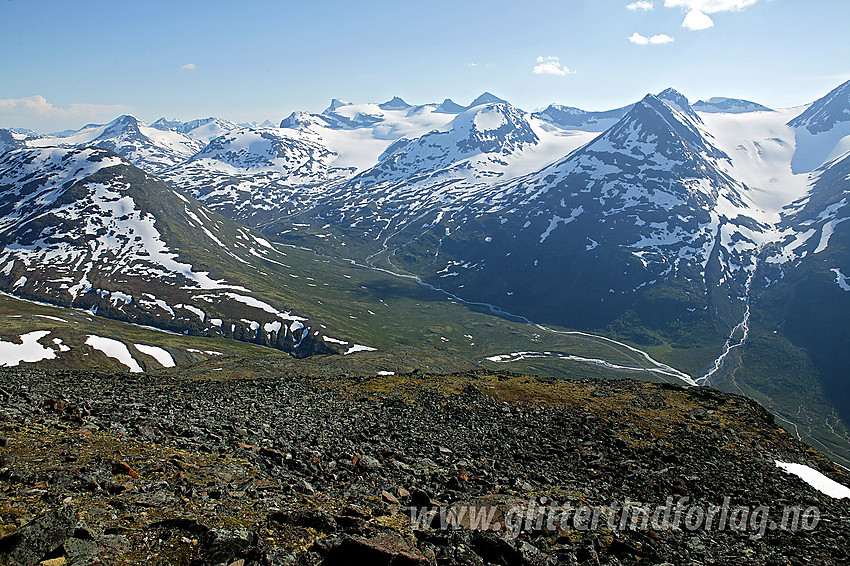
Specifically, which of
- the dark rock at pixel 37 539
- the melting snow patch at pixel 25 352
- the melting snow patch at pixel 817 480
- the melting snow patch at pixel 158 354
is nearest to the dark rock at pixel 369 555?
the dark rock at pixel 37 539

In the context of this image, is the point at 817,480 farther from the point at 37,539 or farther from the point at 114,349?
the point at 114,349

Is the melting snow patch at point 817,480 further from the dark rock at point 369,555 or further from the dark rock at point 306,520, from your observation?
the dark rock at point 306,520

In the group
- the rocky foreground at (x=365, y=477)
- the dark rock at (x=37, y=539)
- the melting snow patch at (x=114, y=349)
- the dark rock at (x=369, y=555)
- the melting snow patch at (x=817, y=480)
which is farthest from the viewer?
the melting snow patch at (x=114, y=349)

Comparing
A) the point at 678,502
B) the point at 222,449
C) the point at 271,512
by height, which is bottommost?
the point at 678,502

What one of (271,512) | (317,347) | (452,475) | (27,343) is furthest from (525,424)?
(317,347)

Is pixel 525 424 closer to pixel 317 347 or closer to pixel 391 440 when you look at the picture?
pixel 391 440

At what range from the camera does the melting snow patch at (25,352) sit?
342 ft

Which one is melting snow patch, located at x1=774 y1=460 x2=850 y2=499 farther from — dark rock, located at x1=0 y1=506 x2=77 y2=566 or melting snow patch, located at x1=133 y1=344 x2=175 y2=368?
melting snow patch, located at x1=133 y1=344 x2=175 y2=368

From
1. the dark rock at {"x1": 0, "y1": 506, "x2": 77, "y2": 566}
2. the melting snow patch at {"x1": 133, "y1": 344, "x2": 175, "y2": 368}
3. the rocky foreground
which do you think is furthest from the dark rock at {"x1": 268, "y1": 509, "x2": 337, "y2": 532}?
the melting snow patch at {"x1": 133, "y1": 344, "x2": 175, "y2": 368}

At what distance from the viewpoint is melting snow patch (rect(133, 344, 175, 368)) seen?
4884 inches

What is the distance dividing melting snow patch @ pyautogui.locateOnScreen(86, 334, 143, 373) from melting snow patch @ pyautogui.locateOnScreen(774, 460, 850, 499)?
128 meters

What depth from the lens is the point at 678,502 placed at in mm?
25500

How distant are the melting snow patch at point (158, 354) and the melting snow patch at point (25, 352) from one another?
2038cm

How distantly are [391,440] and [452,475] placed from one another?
24.1 feet
